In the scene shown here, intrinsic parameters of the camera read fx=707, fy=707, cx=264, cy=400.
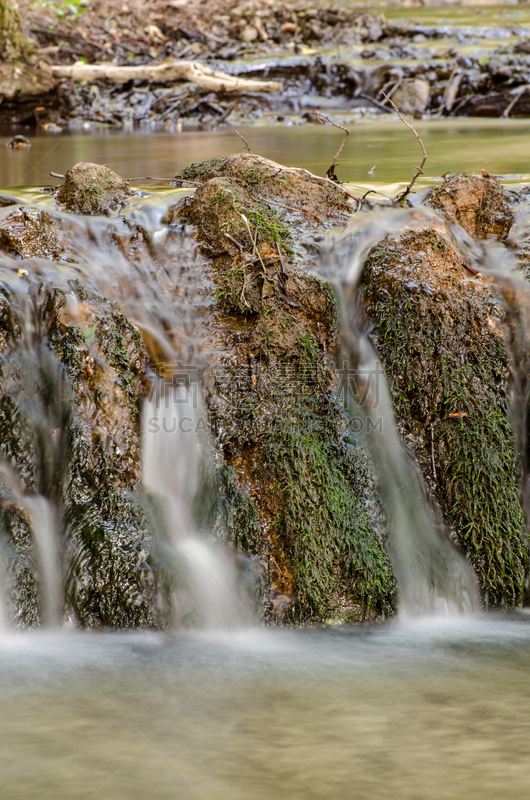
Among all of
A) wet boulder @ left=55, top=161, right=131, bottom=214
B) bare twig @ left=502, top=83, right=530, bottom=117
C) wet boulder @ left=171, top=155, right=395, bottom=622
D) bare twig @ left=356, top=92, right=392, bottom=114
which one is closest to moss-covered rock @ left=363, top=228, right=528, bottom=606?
wet boulder @ left=171, top=155, right=395, bottom=622

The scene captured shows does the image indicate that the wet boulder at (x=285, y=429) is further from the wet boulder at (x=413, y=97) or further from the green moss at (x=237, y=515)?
the wet boulder at (x=413, y=97)

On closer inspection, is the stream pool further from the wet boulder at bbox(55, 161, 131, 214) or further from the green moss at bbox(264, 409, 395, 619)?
the wet boulder at bbox(55, 161, 131, 214)

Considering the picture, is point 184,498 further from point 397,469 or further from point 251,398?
point 397,469

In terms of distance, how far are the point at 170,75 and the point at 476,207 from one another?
9.46m

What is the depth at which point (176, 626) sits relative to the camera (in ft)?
9.61

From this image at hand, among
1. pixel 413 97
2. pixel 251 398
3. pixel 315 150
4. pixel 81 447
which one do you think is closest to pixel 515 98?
pixel 413 97

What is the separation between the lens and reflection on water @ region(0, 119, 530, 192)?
6.07 metres

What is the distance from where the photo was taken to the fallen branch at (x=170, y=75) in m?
11.9

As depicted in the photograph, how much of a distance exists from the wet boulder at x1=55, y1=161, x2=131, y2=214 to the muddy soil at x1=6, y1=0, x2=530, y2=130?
7240 mm

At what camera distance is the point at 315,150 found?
7.59 meters

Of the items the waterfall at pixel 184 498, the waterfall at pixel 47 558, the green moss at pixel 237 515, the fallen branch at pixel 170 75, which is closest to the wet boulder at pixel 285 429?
the green moss at pixel 237 515

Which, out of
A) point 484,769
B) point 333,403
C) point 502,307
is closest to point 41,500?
point 333,403

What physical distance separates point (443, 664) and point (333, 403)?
1250 mm

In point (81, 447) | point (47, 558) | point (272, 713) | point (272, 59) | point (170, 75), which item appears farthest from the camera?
point (272, 59)
